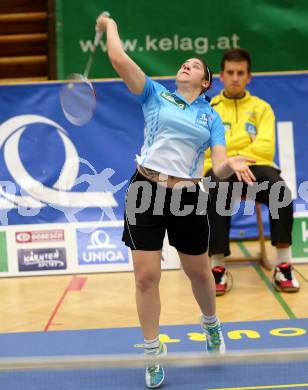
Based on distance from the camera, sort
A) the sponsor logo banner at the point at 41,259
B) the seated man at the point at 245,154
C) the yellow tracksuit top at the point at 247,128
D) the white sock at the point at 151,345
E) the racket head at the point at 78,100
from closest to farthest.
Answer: the white sock at the point at 151,345 → the racket head at the point at 78,100 → the seated man at the point at 245,154 → the yellow tracksuit top at the point at 247,128 → the sponsor logo banner at the point at 41,259

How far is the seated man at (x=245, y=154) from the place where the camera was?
566cm

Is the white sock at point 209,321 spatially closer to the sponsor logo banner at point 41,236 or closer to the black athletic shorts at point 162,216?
the black athletic shorts at point 162,216

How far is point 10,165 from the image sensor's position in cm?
640

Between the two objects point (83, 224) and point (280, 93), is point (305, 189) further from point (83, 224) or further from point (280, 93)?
point (83, 224)

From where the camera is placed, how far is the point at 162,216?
3797 millimetres

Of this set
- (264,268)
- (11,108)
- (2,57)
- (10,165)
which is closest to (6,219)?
(10,165)

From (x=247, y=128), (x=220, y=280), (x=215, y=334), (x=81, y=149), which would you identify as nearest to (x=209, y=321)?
(x=215, y=334)

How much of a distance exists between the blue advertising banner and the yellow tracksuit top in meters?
0.70

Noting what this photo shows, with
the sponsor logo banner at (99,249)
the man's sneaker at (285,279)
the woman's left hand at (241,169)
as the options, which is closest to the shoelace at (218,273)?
the man's sneaker at (285,279)

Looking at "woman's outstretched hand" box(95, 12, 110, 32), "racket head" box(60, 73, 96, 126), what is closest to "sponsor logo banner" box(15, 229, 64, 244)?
"racket head" box(60, 73, 96, 126)

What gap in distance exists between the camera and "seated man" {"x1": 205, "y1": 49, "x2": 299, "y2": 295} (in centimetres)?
566

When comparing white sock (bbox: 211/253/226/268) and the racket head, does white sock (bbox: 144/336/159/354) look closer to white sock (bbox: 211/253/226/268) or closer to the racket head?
the racket head

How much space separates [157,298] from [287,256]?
2.18m

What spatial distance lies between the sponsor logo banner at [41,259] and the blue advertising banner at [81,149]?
278 millimetres
